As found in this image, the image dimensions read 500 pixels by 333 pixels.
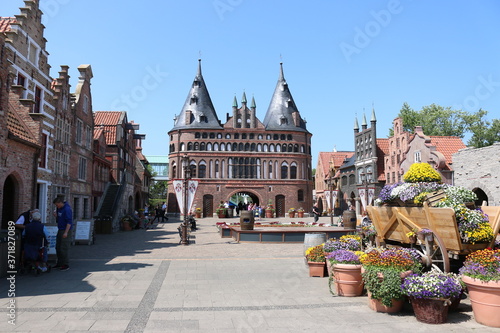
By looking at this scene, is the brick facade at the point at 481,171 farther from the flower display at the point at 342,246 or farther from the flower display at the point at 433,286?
the flower display at the point at 433,286

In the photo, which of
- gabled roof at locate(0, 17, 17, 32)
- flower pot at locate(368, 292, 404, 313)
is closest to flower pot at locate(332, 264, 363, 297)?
flower pot at locate(368, 292, 404, 313)

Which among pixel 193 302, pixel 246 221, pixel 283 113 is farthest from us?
pixel 283 113

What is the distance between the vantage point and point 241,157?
53.4 meters

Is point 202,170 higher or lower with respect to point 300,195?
higher

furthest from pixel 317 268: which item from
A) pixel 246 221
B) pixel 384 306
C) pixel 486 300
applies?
pixel 246 221

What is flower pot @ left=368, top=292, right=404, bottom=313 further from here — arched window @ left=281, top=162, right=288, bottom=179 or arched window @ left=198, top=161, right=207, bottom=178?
arched window @ left=281, top=162, right=288, bottom=179

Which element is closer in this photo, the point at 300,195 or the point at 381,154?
the point at 381,154

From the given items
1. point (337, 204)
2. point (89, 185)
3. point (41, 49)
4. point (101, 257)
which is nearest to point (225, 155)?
point (337, 204)

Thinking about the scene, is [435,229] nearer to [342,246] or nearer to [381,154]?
[342,246]

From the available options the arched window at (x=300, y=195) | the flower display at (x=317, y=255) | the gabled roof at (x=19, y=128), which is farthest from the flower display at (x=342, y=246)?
the arched window at (x=300, y=195)

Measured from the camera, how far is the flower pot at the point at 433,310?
5743 millimetres

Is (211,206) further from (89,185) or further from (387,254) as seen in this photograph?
(387,254)

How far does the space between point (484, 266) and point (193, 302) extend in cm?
516

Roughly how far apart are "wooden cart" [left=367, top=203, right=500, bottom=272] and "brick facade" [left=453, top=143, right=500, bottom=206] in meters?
18.7
